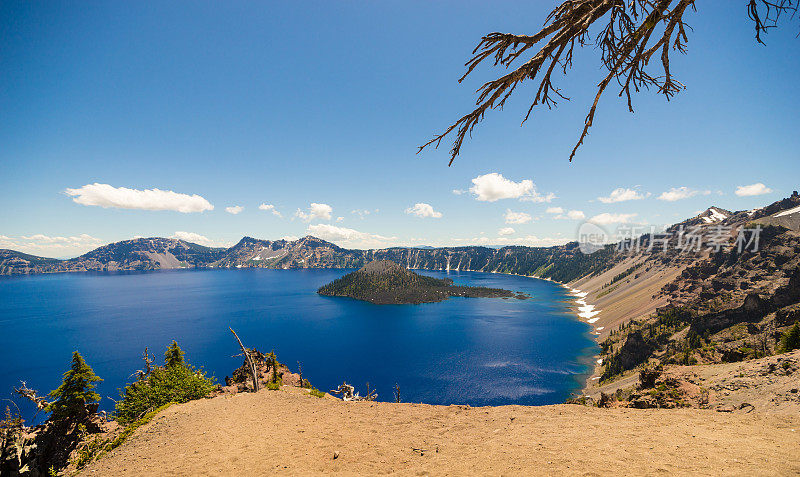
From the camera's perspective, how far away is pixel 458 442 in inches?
392

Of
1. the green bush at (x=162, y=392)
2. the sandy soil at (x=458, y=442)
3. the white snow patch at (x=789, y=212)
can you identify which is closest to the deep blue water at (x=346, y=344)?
the green bush at (x=162, y=392)

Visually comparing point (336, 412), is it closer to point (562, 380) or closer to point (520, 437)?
point (520, 437)

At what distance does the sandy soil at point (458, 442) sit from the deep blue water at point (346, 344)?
59673 millimetres

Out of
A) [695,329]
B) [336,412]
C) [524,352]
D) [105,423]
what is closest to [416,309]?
[524,352]

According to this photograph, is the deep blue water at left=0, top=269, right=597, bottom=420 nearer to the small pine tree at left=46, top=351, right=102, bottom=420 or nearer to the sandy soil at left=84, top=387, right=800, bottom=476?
the small pine tree at left=46, top=351, right=102, bottom=420

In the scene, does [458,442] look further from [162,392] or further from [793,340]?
[793,340]

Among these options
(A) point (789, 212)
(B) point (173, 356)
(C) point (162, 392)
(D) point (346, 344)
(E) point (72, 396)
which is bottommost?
(D) point (346, 344)

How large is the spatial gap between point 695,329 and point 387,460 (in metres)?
113

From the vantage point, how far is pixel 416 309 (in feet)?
623

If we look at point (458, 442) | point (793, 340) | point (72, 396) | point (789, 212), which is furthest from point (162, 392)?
point (789, 212)

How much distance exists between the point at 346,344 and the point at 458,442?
109 metres

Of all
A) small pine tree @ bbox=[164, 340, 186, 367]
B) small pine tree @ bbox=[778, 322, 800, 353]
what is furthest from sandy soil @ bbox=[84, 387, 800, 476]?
small pine tree @ bbox=[778, 322, 800, 353]

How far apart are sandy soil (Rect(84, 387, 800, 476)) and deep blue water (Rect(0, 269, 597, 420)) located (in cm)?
5967

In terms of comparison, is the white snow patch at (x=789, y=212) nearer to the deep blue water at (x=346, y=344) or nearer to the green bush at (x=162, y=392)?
the deep blue water at (x=346, y=344)
